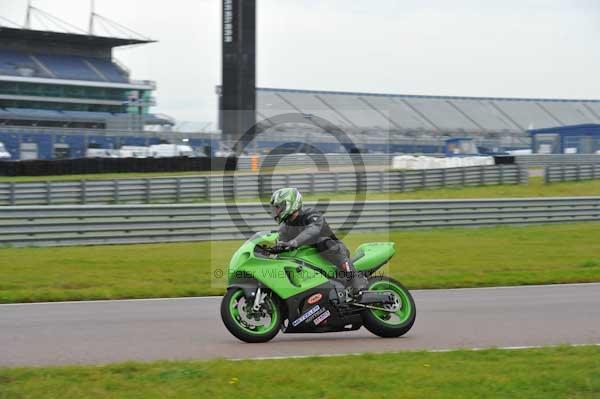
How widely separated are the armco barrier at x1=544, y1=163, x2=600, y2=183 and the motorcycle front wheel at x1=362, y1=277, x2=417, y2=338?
2904 cm

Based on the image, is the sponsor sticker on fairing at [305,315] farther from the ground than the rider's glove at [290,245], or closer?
closer

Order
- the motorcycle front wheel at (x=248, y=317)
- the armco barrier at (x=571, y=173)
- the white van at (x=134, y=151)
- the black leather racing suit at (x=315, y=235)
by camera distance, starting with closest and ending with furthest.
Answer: the motorcycle front wheel at (x=248, y=317) < the black leather racing suit at (x=315, y=235) < the armco barrier at (x=571, y=173) < the white van at (x=134, y=151)

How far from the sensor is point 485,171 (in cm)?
3575

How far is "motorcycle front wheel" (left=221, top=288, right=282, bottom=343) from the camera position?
340 inches

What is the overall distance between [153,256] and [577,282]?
26.9ft

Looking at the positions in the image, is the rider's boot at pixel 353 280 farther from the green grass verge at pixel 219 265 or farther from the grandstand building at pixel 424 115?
the grandstand building at pixel 424 115

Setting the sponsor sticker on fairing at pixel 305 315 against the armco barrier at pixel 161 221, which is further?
the armco barrier at pixel 161 221

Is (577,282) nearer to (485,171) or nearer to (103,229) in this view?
(103,229)

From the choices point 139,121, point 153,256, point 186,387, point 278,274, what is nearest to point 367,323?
point 278,274

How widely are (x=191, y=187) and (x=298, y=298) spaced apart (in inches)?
860

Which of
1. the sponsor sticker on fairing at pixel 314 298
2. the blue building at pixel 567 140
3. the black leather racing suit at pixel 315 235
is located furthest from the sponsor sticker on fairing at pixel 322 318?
the blue building at pixel 567 140

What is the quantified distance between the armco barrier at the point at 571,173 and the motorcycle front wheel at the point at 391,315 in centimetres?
2904

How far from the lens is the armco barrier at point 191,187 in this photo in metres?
28.1

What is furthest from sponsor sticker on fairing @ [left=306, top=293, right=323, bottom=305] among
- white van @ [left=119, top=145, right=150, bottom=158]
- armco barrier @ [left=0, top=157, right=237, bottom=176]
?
white van @ [left=119, top=145, right=150, bottom=158]
